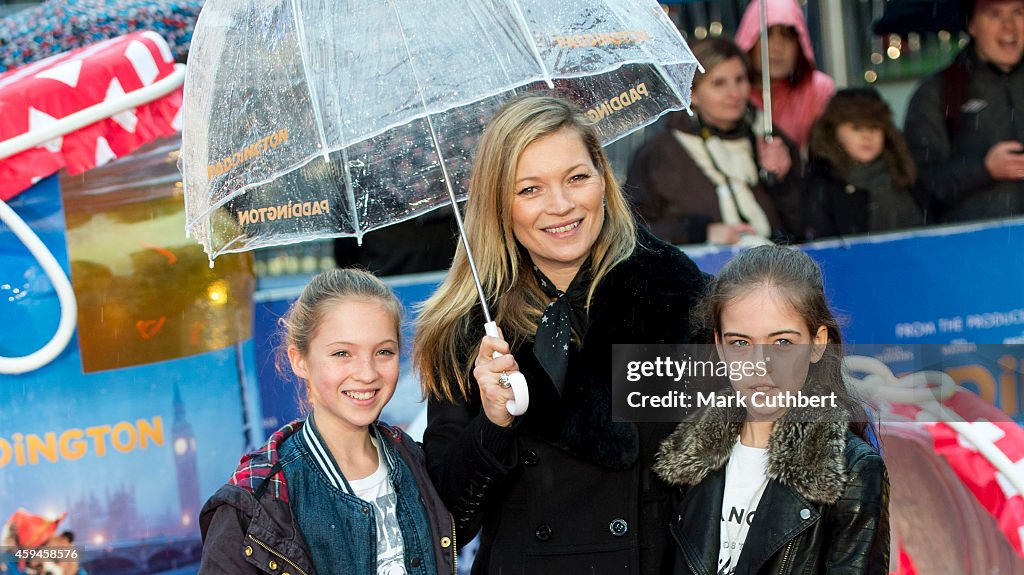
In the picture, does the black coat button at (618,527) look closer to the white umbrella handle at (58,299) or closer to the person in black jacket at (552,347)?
the person in black jacket at (552,347)

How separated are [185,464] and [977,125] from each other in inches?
135

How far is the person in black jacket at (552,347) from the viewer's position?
280 cm

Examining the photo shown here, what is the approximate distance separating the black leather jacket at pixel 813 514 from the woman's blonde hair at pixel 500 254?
644 mm

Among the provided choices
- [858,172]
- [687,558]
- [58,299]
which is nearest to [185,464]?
[58,299]

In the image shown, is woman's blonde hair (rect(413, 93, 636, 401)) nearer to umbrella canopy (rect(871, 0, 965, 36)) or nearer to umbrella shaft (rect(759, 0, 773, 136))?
umbrella shaft (rect(759, 0, 773, 136))

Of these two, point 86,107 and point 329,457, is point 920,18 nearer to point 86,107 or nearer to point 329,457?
point 86,107

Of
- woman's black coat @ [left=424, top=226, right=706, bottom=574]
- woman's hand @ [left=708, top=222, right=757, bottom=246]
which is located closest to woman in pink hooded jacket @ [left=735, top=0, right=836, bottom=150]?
woman's hand @ [left=708, top=222, right=757, bottom=246]

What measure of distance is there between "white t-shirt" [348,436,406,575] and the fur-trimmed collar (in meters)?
0.63

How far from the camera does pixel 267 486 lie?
2738 millimetres

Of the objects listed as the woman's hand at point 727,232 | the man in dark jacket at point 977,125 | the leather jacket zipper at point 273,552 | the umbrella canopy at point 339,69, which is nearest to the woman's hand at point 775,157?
the woman's hand at point 727,232

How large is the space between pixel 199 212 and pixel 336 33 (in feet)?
1.79

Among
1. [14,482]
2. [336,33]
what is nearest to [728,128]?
[336,33]

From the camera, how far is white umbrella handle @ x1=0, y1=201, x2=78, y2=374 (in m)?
3.73

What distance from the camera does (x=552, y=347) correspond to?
2875 millimetres
